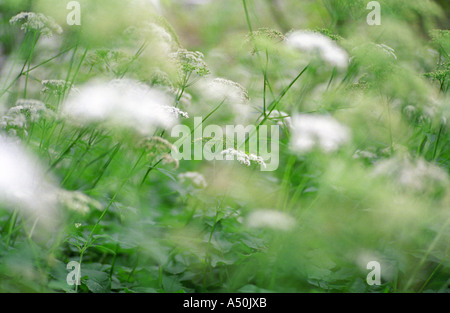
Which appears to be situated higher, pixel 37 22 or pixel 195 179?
pixel 37 22

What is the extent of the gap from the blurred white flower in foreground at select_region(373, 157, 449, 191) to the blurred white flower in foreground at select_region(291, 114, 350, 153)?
0.19 meters

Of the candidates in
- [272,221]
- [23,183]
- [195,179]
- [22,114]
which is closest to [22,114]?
[22,114]

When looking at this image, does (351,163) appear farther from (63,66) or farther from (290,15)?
(290,15)

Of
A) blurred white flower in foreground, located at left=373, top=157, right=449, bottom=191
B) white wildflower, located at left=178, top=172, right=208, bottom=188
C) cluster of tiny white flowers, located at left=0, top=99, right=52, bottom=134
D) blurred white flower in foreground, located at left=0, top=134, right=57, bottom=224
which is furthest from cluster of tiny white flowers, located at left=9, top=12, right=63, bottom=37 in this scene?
blurred white flower in foreground, located at left=373, top=157, right=449, bottom=191

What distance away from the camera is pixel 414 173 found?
3.92 ft

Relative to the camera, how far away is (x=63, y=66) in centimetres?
149

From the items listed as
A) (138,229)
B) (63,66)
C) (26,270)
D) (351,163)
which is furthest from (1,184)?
(351,163)

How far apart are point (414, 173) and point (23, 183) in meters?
1.21

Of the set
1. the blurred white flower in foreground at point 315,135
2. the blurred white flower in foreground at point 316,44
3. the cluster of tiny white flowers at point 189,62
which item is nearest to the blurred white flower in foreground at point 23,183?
the cluster of tiny white flowers at point 189,62

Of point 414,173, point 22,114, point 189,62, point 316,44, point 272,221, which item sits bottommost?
point 272,221

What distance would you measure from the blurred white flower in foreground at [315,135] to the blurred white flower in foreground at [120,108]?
19.2 inches

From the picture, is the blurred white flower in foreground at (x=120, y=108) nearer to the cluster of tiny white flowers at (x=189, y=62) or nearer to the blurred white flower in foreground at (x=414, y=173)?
the cluster of tiny white flowers at (x=189, y=62)

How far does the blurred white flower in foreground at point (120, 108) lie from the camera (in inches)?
38.4

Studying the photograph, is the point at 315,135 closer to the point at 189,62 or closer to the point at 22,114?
the point at 189,62
